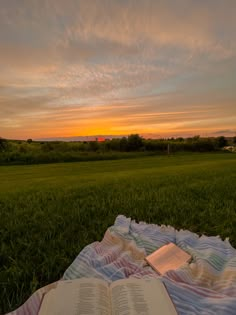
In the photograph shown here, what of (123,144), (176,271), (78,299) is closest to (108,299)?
(78,299)

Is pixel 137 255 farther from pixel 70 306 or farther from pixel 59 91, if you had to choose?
pixel 59 91

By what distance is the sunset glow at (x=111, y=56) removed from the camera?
5.33 m

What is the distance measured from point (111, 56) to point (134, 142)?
10171 mm

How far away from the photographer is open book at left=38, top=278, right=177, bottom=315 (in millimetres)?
859

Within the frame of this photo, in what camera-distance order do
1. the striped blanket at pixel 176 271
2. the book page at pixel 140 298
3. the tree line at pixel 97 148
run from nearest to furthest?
the book page at pixel 140 298 < the striped blanket at pixel 176 271 < the tree line at pixel 97 148

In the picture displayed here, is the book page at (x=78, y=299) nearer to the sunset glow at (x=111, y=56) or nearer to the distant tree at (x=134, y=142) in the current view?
the sunset glow at (x=111, y=56)

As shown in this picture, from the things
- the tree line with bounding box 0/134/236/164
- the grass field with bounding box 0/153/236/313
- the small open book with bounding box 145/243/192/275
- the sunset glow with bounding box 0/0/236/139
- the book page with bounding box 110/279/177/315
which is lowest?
the grass field with bounding box 0/153/236/313

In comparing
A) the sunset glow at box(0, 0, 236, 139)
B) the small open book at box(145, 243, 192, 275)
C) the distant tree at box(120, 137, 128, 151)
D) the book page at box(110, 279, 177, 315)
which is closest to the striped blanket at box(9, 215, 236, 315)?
the small open book at box(145, 243, 192, 275)

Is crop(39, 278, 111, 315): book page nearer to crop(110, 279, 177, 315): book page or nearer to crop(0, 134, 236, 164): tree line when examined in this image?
crop(110, 279, 177, 315): book page

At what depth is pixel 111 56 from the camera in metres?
6.93

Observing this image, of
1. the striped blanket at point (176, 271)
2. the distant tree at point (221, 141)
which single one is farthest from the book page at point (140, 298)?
the distant tree at point (221, 141)

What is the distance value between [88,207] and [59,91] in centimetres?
655

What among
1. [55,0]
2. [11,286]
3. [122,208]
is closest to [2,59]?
[55,0]

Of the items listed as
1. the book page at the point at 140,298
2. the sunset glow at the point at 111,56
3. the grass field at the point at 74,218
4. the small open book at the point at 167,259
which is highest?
the sunset glow at the point at 111,56
